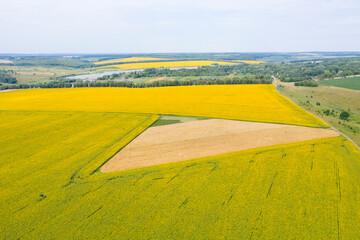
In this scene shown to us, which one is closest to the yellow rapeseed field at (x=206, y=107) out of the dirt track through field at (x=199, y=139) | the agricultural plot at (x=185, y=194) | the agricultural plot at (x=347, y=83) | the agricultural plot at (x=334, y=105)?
the agricultural plot at (x=334, y=105)

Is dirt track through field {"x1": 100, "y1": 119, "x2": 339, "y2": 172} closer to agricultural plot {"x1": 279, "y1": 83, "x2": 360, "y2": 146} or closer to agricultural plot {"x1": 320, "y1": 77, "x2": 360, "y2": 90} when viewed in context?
agricultural plot {"x1": 279, "y1": 83, "x2": 360, "y2": 146}

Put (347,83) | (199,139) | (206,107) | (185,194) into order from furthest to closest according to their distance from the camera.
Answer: (347,83) < (206,107) < (199,139) < (185,194)

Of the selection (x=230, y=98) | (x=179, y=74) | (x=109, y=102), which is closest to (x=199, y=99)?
(x=230, y=98)

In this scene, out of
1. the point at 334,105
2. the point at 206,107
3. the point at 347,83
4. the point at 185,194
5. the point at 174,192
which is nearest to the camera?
the point at 185,194

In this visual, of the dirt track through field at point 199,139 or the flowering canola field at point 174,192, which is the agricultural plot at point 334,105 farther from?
the flowering canola field at point 174,192

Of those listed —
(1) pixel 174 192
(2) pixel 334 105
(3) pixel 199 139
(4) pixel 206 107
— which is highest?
(2) pixel 334 105

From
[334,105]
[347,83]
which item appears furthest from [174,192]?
[347,83]

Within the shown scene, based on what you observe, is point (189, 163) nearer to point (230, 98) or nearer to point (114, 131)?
point (114, 131)

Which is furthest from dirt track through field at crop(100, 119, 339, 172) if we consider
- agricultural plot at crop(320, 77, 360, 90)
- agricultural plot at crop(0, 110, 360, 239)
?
agricultural plot at crop(320, 77, 360, 90)

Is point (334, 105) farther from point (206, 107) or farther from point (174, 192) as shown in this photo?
point (174, 192)
